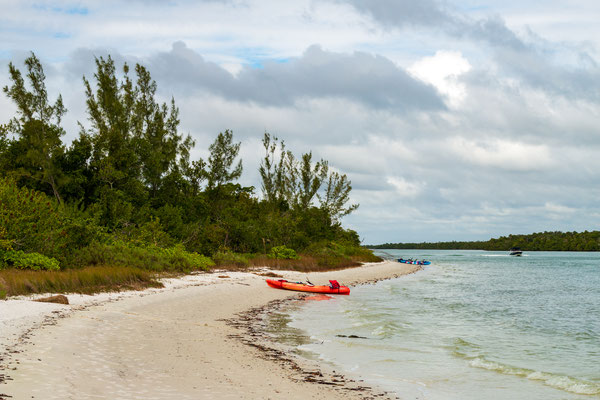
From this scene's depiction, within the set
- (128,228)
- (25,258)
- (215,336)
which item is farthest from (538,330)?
(128,228)

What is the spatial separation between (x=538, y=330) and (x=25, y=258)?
22.1 m

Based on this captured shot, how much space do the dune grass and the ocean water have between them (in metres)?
7.52

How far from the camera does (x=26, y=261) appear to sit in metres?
21.5

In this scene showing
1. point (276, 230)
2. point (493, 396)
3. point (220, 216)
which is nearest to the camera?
point (493, 396)

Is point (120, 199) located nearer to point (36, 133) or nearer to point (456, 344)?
point (36, 133)

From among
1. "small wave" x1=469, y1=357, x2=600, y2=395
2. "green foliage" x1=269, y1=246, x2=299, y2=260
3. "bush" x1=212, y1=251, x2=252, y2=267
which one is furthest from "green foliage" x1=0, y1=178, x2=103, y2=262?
"green foliage" x1=269, y1=246, x2=299, y2=260

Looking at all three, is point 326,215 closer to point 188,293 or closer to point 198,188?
point 198,188

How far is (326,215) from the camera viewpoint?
7381cm

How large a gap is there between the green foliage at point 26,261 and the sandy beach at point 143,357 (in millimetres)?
4467

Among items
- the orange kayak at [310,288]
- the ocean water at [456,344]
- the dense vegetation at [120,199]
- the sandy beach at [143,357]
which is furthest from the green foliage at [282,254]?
the sandy beach at [143,357]

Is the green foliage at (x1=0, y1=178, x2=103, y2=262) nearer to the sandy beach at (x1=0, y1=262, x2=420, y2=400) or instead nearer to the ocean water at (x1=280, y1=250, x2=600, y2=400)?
the sandy beach at (x1=0, y1=262, x2=420, y2=400)

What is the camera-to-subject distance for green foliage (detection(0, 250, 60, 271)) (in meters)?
21.4

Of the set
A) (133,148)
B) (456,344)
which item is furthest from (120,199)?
(456,344)

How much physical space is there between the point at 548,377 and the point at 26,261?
1998cm
